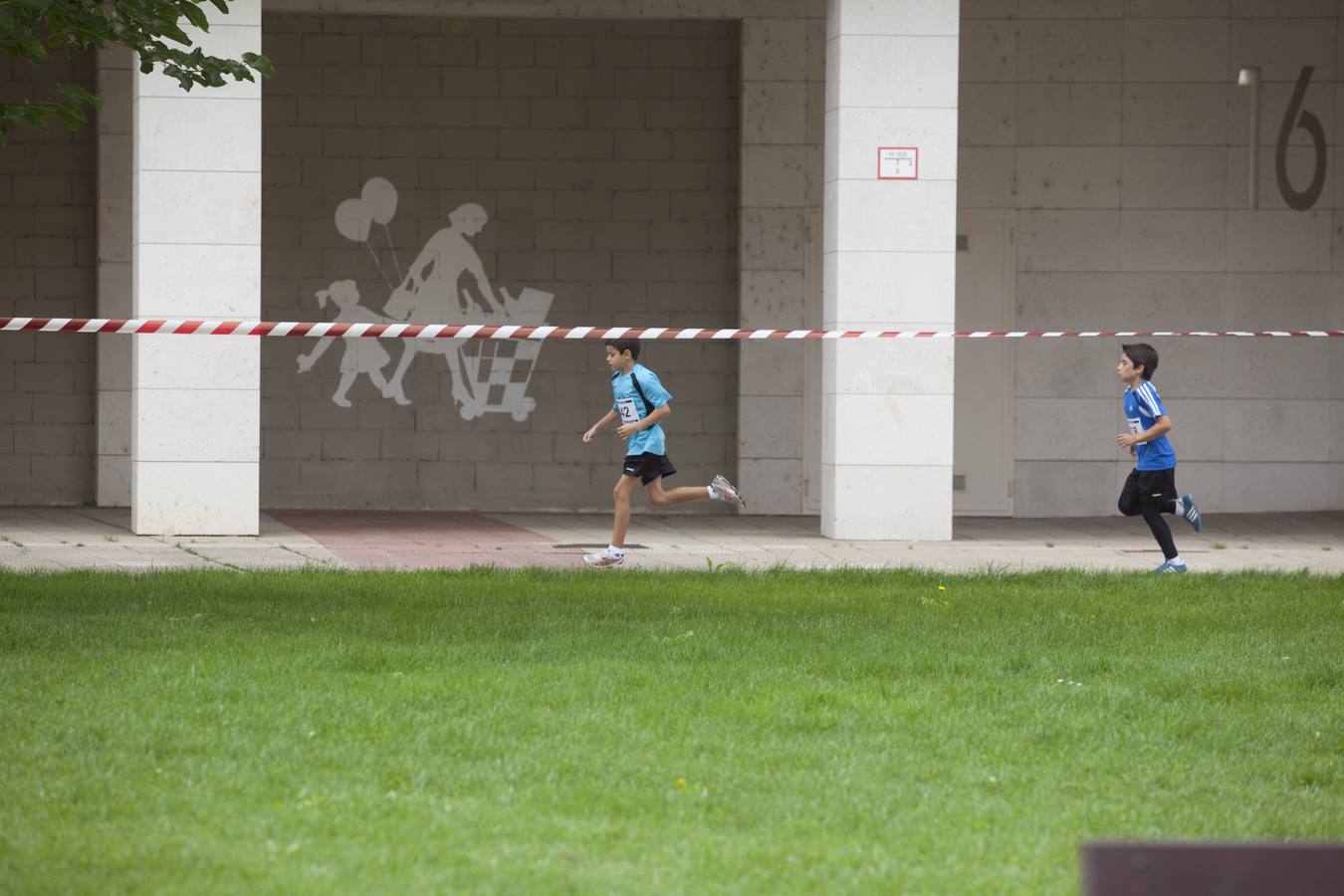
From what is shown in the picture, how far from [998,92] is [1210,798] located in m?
13.2

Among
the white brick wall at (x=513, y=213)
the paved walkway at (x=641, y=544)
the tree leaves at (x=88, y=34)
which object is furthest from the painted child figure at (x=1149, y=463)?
the white brick wall at (x=513, y=213)

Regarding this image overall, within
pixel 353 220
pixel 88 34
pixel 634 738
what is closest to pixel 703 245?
pixel 353 220

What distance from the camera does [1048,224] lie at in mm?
18234

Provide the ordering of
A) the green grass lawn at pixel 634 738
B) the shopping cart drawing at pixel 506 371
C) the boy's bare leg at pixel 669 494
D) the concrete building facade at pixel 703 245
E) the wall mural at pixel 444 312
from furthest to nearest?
the shopping cart drawing at pixel 506 371 → the wall mural at pixel 444 312 → the concrete building facade at pixel 703 245 → the boy's bare leg at pixel 669 494 → the green grass lawn at pixel 634 738

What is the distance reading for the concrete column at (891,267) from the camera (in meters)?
14.6

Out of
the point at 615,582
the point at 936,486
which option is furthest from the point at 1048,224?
the point at 615,582

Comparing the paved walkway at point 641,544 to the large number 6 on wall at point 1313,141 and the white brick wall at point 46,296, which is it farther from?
the large number 6 on wall at point 1313,141

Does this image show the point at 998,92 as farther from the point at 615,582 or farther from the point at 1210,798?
the point at 1210,798

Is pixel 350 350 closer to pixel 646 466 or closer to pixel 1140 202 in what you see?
pixel 646 466

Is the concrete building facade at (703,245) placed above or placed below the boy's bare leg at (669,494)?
above

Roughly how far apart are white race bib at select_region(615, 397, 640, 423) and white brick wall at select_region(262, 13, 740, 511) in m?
5.59

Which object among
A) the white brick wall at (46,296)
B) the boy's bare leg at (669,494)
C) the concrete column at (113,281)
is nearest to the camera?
the boy's bare leg at (669,494)

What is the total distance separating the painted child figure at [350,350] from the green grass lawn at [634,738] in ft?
26.3

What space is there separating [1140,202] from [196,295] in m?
9.08
